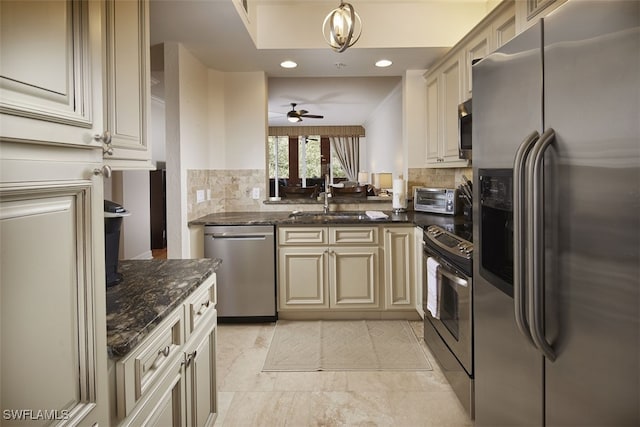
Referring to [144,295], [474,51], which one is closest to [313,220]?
[474,51]

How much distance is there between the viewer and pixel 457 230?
8.00 feet

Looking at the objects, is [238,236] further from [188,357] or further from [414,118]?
[414,118]

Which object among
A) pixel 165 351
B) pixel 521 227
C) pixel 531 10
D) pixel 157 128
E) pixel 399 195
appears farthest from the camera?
pixel 157 128

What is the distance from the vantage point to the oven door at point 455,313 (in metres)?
1.92

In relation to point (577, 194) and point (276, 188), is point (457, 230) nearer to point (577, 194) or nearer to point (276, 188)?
point (577, 194)

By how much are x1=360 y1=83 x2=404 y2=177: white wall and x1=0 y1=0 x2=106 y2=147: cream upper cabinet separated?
453cm

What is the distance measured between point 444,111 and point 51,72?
3.10 metres

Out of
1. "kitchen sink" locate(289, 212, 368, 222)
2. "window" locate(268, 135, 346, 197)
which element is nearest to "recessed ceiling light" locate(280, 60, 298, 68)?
"kitchen sink" locate(289, 212, 368, 222)

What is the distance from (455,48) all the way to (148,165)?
255cm

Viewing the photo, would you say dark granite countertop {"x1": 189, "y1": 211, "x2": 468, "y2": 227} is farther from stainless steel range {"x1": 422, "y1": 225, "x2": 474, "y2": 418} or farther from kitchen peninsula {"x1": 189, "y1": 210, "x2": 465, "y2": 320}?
stainless steel range {"x1": 422, "y1": 225, "x2": 474, "y2": 418}

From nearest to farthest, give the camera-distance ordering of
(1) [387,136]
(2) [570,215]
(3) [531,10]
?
(2) [570,215] → (3) [531,10] → (1) [387,136]

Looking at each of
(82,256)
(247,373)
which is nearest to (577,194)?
(82,256)

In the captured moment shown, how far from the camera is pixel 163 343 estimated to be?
1178mm

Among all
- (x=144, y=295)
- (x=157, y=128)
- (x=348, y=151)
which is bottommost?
(x=144, y=295)
